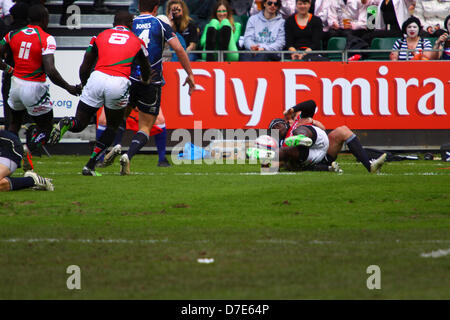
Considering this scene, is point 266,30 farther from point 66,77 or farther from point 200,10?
point 66,77

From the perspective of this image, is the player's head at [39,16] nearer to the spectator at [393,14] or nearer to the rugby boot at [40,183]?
the rugby boot at [40,183]

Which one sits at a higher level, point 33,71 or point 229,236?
point 33,71

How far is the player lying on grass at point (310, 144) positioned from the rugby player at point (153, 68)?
159 centimetres

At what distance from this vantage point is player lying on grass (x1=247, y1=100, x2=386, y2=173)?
10.9 meters

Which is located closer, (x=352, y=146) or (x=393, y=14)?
(x=352, y=146)

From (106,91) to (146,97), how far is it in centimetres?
95

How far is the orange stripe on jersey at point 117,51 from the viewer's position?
33.3 ft

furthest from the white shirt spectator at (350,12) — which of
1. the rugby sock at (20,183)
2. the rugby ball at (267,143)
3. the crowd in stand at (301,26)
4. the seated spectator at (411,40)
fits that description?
the rugby sock at (20,183)

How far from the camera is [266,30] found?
1622 centimetres

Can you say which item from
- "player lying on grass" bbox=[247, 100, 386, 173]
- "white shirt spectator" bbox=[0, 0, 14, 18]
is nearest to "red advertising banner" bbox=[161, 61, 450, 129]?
"player lying on grass" bbox=[247, 100, 386, 173]

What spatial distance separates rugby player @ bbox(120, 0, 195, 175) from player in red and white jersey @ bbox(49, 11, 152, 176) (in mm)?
573

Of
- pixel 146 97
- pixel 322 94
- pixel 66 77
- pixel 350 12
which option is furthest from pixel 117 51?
pixel 350 12
